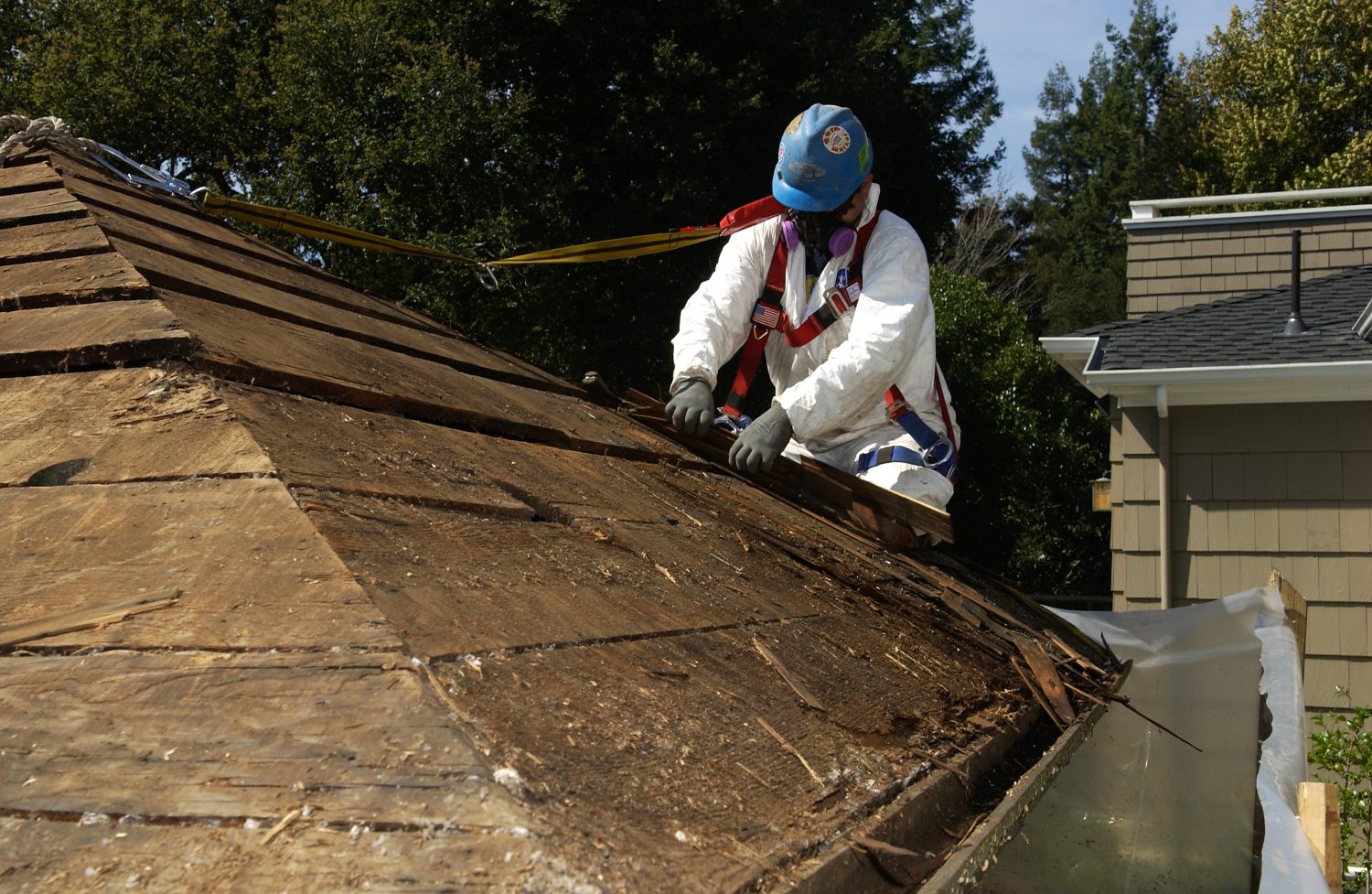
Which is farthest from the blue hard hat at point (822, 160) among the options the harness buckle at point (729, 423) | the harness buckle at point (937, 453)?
the harness buckle at point (937, 453)

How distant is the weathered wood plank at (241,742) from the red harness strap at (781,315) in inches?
105

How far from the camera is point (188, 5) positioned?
14109mm

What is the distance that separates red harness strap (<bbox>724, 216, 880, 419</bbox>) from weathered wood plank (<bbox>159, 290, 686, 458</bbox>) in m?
0.54

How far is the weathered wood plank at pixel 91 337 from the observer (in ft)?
6.08

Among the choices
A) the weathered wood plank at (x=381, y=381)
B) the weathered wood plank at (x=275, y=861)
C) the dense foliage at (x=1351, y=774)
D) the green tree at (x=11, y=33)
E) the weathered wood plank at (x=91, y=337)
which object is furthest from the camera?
the green tree at (x=11, y=33)

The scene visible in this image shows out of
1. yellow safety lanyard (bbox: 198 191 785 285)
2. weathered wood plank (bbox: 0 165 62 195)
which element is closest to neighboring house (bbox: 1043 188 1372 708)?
yellow safety lanyard (bbox: 198 191 785 285)

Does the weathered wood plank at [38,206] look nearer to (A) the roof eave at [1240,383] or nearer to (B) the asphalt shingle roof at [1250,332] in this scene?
(A) the roof eave at [1240,383]

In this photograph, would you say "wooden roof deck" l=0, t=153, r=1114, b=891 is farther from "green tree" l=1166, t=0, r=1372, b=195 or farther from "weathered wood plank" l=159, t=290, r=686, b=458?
"green tree" l=1166, t=0, r=1372, b=195

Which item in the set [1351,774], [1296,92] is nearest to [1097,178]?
[1296,92]

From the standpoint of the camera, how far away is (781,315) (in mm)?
3742

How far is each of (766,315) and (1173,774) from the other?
197cm

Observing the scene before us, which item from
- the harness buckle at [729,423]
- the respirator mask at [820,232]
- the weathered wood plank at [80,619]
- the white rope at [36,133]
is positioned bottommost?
the harness buckle at [729,423]

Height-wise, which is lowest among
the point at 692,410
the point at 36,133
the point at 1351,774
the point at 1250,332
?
the point at 1351,774

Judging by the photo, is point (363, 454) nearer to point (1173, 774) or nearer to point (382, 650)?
point (382, 650)
